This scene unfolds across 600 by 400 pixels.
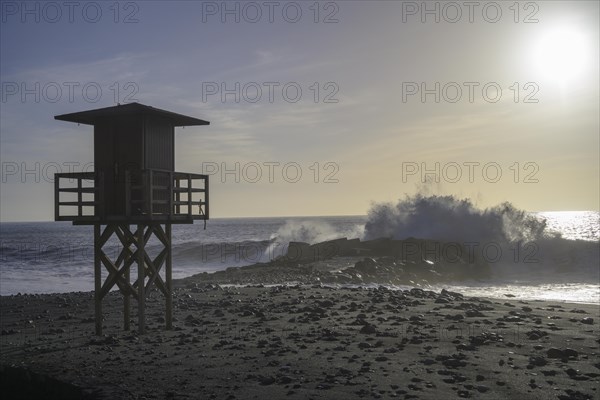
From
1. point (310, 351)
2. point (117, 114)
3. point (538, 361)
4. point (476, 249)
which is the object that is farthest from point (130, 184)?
point (476, 249)

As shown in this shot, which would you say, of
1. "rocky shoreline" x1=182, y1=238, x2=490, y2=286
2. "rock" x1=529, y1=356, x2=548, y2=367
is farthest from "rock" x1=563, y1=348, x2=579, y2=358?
"rocky shoreline" x1=182, y1=238, x2=490, y2=286

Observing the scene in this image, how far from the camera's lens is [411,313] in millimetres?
18656

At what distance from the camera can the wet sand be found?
429 inches

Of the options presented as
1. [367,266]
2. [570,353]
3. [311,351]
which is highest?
[367,266]

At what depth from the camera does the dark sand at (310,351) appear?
10906 mm

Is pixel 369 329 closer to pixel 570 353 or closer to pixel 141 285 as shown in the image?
pixel 570 353

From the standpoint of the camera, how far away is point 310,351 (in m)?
13.3

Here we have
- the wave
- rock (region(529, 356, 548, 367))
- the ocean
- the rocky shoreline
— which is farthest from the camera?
the wave

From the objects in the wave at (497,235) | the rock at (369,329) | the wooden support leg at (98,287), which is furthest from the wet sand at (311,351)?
the wave at (497,235)

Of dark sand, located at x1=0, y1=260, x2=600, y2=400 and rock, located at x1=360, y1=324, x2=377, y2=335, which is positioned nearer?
dark sand, located at x1=0, y1=260, x2=600, y2=400

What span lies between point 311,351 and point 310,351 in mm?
21

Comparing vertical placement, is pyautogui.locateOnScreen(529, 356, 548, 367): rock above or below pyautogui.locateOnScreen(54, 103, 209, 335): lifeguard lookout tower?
below

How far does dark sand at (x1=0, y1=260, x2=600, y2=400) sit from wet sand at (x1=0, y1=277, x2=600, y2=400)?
1.4 inches

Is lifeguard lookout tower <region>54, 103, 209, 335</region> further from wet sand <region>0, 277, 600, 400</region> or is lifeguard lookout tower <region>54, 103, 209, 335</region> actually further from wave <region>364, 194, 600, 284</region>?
wave <region>364, 194, 600, 284</region>
